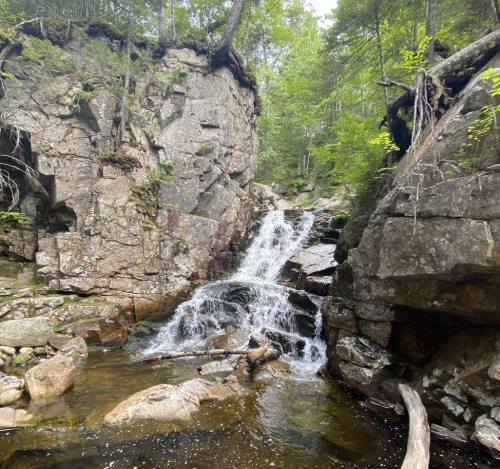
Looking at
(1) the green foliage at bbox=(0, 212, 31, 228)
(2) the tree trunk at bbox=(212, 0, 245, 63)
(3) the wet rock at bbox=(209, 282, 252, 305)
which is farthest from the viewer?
(2) the tree trunk at bbox=(212, 0, 245, 63)

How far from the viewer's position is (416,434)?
436 cm

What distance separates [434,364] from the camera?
578 centimetres

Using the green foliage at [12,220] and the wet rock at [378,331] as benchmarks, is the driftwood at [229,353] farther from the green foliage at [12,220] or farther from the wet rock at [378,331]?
the green foliage at [12,220]

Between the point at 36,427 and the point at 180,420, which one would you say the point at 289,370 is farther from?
the point at 36,427

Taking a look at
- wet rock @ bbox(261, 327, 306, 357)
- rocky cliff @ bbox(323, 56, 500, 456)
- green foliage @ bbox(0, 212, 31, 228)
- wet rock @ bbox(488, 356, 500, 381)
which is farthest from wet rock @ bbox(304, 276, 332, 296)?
green foliage @ bbox(0, 212, 31, 228)

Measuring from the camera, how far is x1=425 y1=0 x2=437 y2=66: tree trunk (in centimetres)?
938

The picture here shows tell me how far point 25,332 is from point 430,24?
632 inches

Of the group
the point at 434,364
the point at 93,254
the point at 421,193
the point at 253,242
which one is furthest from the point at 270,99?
the point at 434,364

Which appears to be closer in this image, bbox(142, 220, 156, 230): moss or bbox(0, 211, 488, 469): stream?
bbox(0, 211, 488, 469): stream

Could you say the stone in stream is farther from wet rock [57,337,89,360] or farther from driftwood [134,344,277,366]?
wet rock [57,337,89,360]

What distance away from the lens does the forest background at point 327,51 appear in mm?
9695

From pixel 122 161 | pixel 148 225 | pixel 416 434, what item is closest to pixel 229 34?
pixel 122 161

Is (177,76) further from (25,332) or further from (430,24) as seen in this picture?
(25,332)

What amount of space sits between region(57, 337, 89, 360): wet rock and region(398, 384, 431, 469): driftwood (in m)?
8.27
